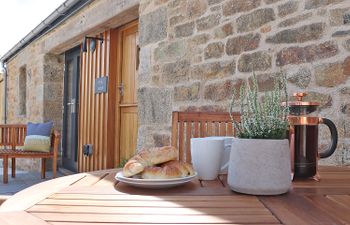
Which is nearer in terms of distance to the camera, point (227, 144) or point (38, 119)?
point (227, 144)

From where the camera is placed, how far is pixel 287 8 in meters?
2.47

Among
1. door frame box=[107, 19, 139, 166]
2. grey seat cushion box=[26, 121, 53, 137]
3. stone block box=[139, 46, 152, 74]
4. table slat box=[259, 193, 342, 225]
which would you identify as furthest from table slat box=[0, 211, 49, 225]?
grey seat cushion box=[26, 121, 53, 137]

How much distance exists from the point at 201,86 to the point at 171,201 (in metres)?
2.34

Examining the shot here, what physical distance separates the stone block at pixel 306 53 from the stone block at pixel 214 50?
61cm

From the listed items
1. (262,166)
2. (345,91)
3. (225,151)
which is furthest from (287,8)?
(262,166)

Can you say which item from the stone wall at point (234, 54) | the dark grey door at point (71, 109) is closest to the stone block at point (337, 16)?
the stone wall at point (234, 54)

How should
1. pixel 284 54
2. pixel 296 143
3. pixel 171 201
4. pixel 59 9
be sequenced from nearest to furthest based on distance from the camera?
pixel 171 201 → pixel 296 143 → pixel 284 54 → pixel 59 9

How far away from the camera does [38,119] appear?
278 inches

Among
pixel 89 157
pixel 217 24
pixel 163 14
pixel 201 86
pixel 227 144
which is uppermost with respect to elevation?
pixel 163 14

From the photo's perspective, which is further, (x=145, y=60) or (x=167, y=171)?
(x=145, y=60)

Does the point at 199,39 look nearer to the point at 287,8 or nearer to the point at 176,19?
the point at 176,19

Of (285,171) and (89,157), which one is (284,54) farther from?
(89,157)

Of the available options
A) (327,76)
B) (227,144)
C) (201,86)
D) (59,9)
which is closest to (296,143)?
(227,144)

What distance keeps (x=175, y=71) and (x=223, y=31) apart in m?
0.68
